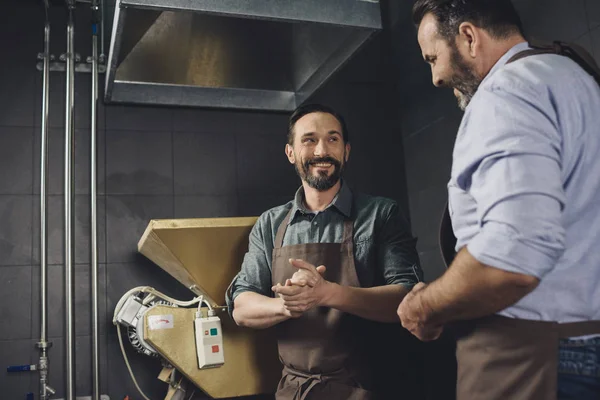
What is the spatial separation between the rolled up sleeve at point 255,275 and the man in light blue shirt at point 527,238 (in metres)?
0.90

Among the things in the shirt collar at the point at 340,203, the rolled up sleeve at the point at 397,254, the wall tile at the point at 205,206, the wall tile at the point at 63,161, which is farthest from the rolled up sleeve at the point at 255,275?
the wall tile at the point at 63,161

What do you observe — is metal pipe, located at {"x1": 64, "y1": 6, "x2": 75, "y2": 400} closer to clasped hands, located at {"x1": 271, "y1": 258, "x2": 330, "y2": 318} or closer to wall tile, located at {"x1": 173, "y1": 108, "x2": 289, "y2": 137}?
wall tile, located at {"x1": 173, "y1": 108, "x2": 289, "y2": 137}

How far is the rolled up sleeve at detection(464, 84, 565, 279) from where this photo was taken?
2.71 ft

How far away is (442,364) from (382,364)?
21 cm

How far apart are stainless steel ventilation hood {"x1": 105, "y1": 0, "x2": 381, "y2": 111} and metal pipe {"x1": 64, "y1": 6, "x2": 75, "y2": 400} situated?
0.67 ft

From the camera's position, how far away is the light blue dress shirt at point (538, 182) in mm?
831

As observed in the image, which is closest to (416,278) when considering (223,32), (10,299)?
(223,32)

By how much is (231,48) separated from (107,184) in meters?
0.99

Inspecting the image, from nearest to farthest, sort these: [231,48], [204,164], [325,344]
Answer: [325,344]
[231,48]
[204,164]

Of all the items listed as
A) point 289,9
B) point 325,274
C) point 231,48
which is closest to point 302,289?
point 325,274

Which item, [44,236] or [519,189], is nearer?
[519,189]

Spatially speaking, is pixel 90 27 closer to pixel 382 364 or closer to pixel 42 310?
pixel 42 310

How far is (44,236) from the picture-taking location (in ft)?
8.64

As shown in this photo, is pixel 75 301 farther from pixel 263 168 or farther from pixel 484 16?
pixel 484 16
